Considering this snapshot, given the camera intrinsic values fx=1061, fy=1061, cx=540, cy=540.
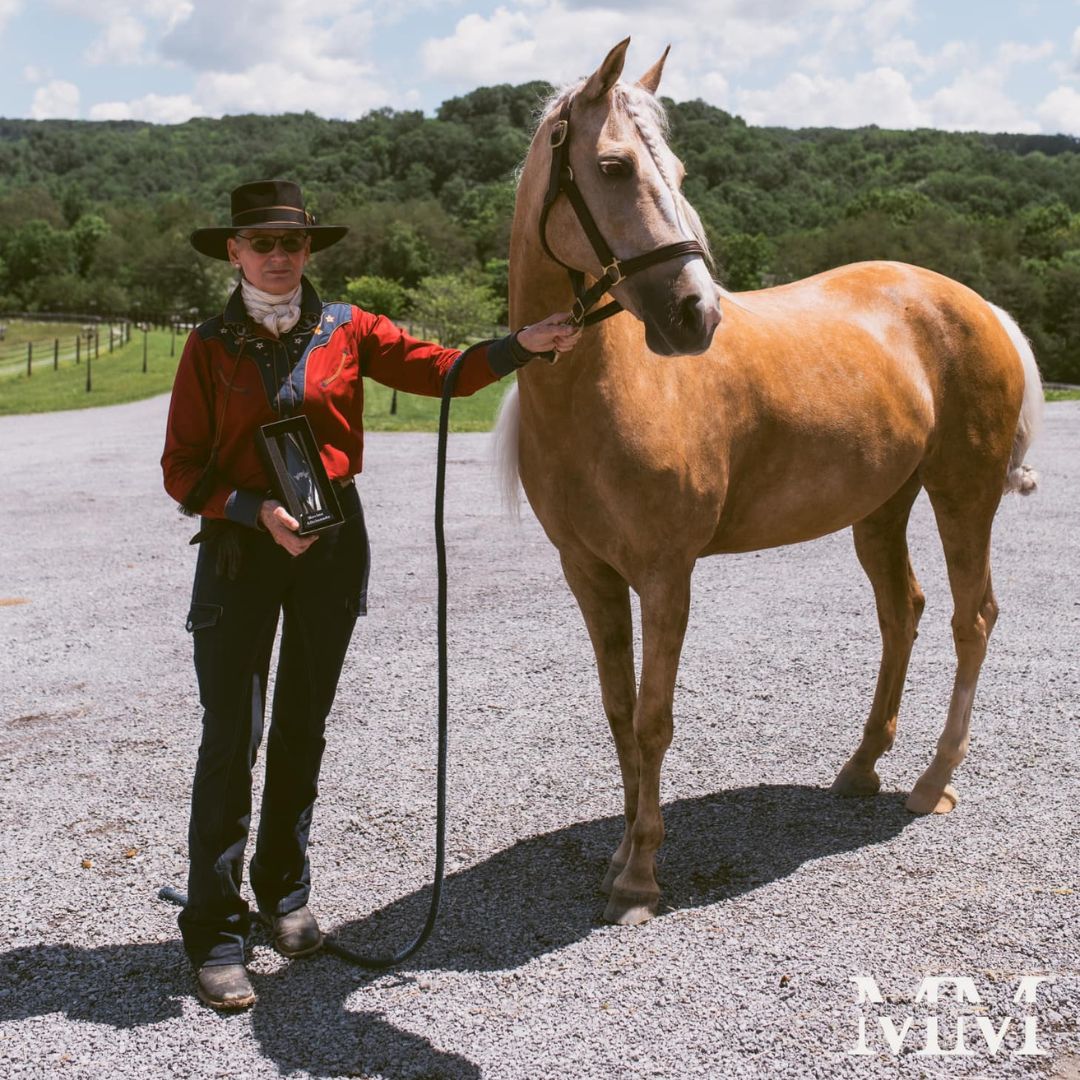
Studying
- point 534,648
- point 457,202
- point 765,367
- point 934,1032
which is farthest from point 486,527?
point 457,202

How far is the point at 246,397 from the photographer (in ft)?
10.6

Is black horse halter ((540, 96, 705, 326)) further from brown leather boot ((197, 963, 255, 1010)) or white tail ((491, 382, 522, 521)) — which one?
brown leather boot ((197, 963, 255, 1010))

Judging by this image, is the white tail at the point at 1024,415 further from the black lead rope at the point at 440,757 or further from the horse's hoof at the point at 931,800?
the black lead rope at the point at 440,757

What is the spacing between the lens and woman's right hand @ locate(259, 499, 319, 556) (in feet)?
10.2

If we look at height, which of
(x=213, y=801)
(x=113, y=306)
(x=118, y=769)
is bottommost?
(x=118, y=769)

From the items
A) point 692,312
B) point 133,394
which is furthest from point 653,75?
point 133,394

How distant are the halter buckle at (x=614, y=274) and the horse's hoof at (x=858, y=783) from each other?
2704mm

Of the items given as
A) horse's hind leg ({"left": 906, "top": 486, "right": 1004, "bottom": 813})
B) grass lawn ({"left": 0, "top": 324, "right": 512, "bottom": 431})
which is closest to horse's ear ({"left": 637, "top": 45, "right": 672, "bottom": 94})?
horse's hind leg ({"left": 906, "top": 486, "right": 1004, "bottom": 813})

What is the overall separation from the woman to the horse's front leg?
3.15 ft

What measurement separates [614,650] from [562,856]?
916 millimetres

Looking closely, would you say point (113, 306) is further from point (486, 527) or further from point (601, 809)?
point (601, 809)

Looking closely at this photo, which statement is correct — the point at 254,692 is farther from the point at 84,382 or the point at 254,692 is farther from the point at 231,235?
the point at 84,382

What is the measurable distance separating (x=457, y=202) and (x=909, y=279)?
411 ft

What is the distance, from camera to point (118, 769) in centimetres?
503
